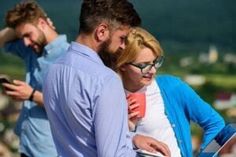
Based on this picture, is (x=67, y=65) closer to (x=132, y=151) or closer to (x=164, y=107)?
(x=132, y=151)

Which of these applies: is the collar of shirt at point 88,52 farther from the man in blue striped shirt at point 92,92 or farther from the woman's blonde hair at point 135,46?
the woman's blonde hair at point 135,46

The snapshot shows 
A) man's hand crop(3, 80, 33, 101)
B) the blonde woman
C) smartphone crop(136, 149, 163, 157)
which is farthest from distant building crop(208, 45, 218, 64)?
smartphone crop(136, 149, 163, 157)

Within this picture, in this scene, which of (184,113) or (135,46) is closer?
(135,46)

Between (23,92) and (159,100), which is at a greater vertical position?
(159,100)

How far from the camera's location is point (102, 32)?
3578 mm

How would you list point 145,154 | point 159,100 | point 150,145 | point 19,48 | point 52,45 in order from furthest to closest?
1. point 19,48
2. point 52,45
3. point 159,100
4. point 150,145
5. point 145,154

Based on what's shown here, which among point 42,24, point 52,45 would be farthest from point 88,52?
point 42,24

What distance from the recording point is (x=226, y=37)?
746 centimetres

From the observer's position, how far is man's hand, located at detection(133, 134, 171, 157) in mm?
3816

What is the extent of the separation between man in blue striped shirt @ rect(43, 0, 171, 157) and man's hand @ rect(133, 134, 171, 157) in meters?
0.21

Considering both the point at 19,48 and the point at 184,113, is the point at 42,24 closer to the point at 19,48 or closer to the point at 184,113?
the point at 19,48

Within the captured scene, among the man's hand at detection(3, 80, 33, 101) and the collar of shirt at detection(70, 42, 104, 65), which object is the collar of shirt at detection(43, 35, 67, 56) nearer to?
the man's hand at detection(3, 80, 33, 101)

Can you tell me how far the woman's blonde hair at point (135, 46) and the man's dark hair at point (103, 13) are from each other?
0.29 meters

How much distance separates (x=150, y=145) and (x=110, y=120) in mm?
433
